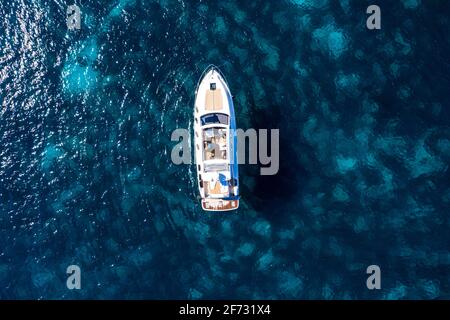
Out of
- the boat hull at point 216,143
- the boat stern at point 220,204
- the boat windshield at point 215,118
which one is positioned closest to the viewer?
the boat windshield at point 215,118

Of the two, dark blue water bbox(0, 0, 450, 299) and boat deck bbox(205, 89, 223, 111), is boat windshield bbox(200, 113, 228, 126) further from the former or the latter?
dark blue water bbox(0, 0, 450, 299)

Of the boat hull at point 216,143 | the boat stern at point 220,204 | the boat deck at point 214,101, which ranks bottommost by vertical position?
the boat stern at point 220,204

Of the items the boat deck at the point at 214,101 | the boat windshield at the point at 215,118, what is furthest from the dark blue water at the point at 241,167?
the boat windshield at the point at 215,118

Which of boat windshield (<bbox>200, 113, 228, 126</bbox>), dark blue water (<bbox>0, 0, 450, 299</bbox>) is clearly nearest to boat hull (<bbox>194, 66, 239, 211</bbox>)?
boat windshield (<bbox>200, 113, 228, 126</bbox>)

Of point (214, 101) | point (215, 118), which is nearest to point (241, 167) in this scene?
point (215, 118)

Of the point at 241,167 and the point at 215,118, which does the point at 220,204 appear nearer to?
the point at 241,167

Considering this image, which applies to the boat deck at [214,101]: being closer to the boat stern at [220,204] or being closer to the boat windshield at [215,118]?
the boat windshield at [215,118]

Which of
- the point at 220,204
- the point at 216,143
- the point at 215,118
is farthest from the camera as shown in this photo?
the point at 220,204

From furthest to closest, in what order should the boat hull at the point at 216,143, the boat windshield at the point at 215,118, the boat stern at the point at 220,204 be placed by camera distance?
1. the boat stern at the point at 220,204
2. the boat hull at the point at 216,143
3. the boat windshield at the point at 215,118
